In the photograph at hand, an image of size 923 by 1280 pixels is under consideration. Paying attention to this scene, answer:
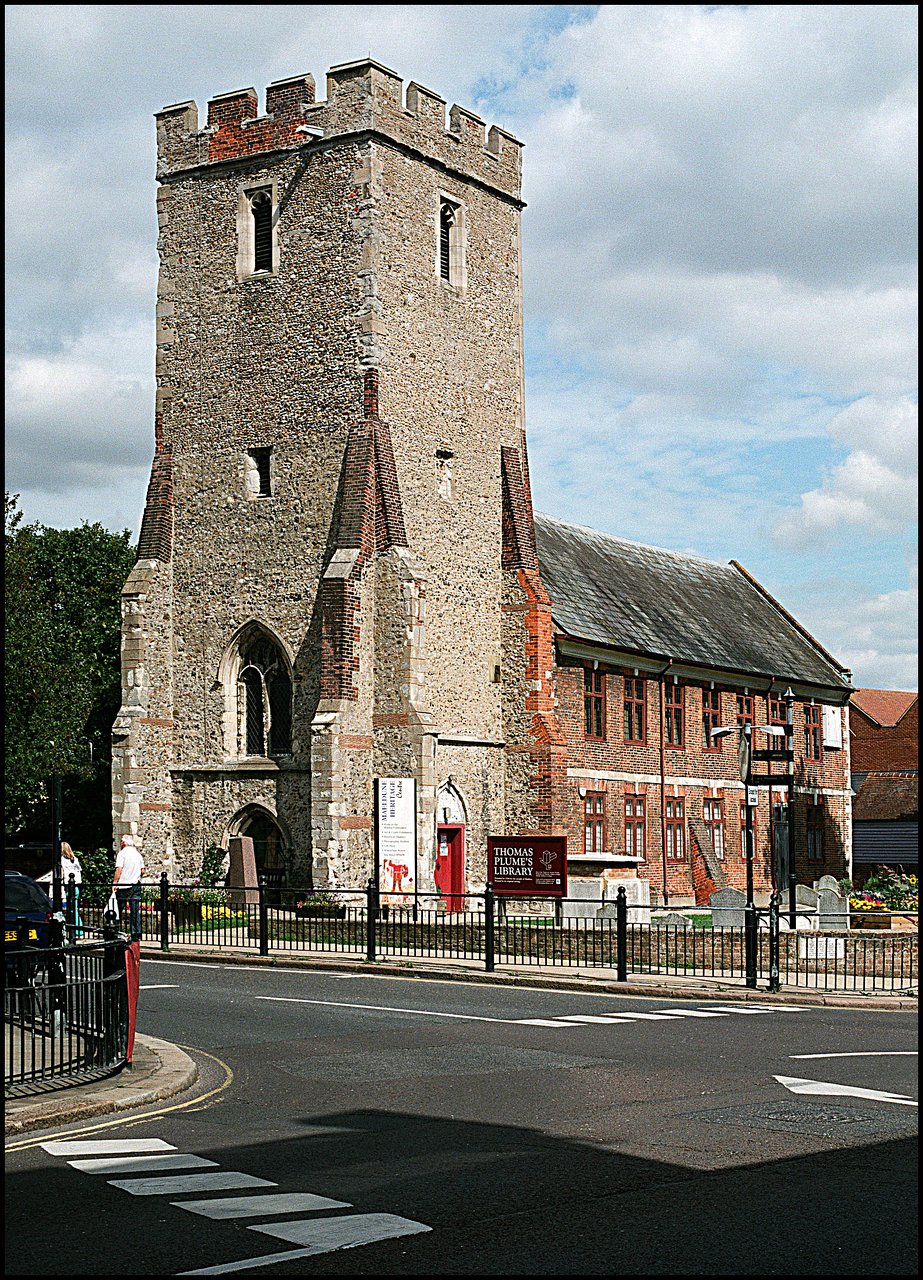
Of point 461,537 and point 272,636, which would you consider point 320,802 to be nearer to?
point 272,636

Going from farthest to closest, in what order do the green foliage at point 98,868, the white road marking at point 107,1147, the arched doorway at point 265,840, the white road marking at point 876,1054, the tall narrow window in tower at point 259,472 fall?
the tall narrow window in tower at point 259,472
the green foliage at point 98,868
the arched doorway at point 265,840
the white road marking at point 876,1054
the white road marking at point 107,1147

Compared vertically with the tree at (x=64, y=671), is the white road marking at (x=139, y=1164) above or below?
below

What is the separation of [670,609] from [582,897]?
17.3m

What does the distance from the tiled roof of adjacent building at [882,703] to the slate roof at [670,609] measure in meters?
28.1

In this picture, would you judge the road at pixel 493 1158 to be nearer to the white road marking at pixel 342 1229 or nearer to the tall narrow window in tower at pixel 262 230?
the white road marking at pixel 342 1229

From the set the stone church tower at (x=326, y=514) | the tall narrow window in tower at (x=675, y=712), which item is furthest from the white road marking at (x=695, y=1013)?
the tall narrow window in tower at (x=675, y=712)

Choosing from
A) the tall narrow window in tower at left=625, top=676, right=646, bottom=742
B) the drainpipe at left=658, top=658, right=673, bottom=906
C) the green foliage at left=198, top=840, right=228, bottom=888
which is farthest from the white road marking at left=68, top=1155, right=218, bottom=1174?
the drainpipe at left=658, top=658, right=673, bottom=906

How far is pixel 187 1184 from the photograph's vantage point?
9.27 metres

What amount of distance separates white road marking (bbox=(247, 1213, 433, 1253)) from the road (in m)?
0.02

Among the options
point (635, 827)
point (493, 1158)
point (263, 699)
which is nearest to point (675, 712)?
point (635, 827)

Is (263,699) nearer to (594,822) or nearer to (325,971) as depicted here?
(594,822)

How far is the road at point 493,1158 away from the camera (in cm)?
755

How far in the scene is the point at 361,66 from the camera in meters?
37.4

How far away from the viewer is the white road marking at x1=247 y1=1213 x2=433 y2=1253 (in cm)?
781
